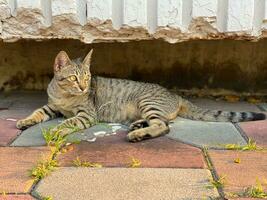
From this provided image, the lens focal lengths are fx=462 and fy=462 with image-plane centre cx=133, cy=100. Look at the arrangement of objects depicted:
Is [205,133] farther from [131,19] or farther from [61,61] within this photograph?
[61,61]

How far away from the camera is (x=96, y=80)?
4.61 meters

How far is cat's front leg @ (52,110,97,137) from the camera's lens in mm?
3774

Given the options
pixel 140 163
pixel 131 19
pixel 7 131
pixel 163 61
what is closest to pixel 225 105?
pixel 163 61

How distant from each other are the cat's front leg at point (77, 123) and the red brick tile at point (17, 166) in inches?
15.3

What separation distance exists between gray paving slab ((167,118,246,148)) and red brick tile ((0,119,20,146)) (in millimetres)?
1280

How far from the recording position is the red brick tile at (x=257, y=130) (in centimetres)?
369

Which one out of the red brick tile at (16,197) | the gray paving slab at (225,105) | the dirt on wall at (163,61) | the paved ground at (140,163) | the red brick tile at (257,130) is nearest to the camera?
the red brick tile at (16,197)

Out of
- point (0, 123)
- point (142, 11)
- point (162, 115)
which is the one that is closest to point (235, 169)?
point (162, 115)

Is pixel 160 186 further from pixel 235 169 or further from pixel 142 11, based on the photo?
pixel 142 11

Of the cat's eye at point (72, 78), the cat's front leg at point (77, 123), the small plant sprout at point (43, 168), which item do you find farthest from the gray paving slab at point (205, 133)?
the small plant sprout at point (43, 168)

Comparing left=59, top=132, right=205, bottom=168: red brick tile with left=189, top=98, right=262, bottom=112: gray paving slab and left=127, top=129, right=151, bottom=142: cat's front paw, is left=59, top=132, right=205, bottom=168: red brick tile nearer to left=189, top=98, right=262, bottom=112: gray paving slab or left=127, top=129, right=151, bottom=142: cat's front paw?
left=127, top=129, right=151, bottom=142: cat's front paw

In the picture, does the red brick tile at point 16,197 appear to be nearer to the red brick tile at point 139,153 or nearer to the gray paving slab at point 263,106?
the red brick tile at point 139,153

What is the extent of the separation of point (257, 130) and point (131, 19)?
149cm

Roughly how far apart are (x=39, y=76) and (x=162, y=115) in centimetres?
198
